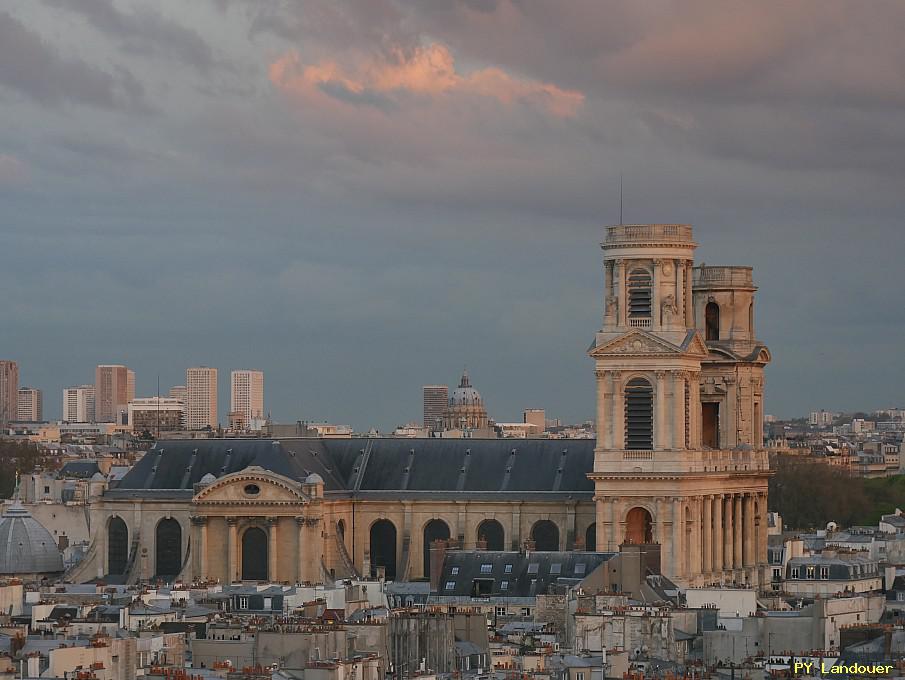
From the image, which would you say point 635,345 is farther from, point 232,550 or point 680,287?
point 232,550

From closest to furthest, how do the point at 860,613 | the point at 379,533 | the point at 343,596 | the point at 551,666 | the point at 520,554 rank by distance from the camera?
the point at 551,666, the point at 860,613, the point at 343,596, the point at 520,554, the point at 379,533

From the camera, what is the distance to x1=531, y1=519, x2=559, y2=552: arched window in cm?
13875

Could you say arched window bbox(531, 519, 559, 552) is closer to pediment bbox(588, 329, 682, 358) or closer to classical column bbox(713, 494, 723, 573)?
classical column bbox(713, 494, 723, 573)

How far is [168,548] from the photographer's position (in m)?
142

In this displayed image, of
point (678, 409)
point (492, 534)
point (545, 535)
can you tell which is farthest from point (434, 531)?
point (678, 409)

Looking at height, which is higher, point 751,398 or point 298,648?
point 751,398

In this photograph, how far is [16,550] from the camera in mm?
144000

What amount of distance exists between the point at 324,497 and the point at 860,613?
36.9m

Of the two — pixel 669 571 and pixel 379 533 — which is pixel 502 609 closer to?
pixel 669 571

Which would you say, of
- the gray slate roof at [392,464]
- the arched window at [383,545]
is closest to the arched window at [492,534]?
the gray slate roof at [392,464]

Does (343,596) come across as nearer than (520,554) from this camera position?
Yes

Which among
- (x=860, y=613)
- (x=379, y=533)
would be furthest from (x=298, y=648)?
(x=379, y=533)

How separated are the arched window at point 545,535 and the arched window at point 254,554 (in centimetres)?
1093

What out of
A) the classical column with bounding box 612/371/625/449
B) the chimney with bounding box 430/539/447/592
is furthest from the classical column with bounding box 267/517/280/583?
the classical column with bounding box 612/371/625/449
